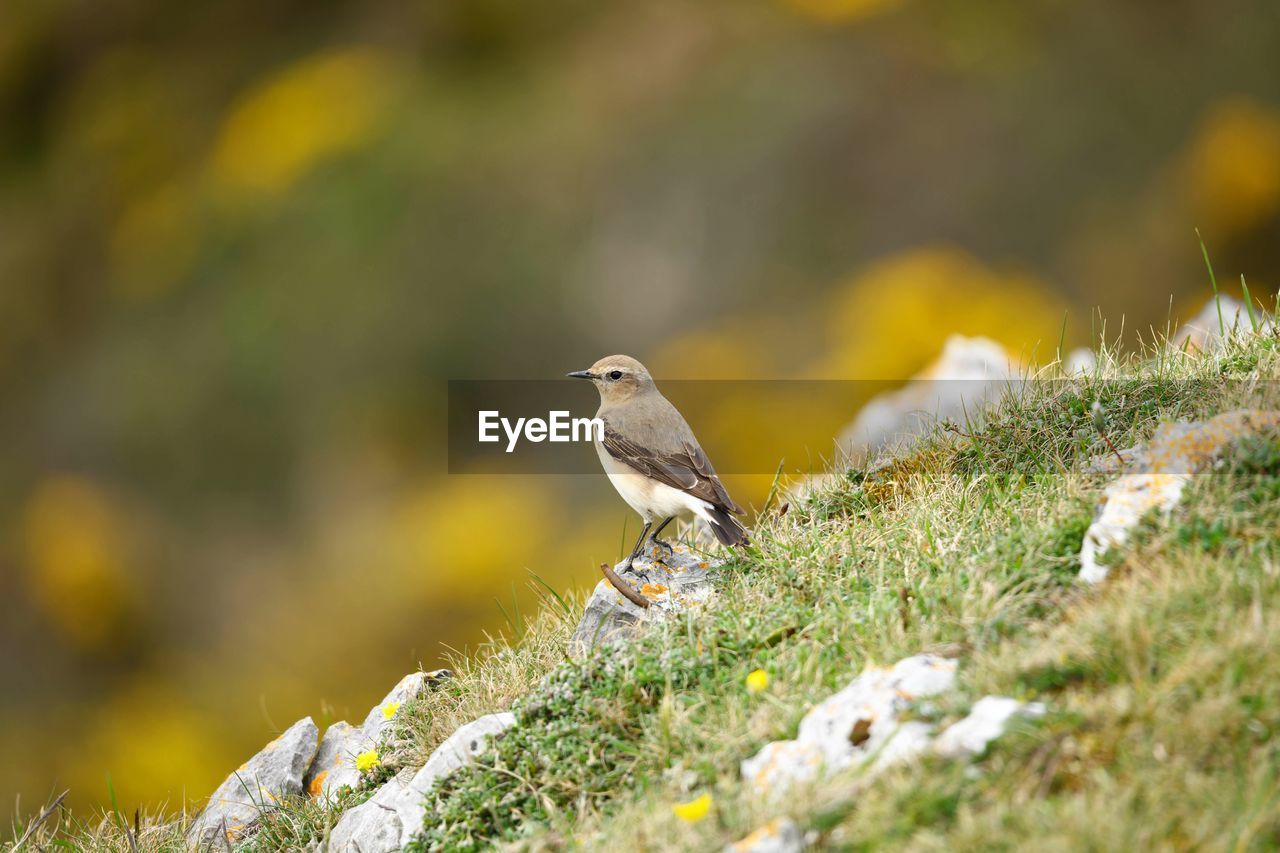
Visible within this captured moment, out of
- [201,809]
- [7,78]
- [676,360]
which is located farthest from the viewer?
[7,78]

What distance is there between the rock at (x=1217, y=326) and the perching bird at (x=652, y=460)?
10.8ft

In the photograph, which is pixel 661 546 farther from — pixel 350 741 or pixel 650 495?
pixel 350 741

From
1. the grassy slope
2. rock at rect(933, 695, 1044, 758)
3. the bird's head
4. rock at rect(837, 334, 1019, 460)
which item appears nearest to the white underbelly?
the grassy slope

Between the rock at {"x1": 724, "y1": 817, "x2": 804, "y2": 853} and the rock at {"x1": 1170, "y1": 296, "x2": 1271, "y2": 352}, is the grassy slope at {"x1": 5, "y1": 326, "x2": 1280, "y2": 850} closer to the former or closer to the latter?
the rock at {"x1": 724, "y1": 817, "x2": 804, "y2": 853}

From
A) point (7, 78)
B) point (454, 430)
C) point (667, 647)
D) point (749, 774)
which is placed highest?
point (7, 78)

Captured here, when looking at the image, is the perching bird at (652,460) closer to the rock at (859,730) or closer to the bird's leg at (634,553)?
the bird's leg at (634,553)

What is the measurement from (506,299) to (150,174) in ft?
35.7

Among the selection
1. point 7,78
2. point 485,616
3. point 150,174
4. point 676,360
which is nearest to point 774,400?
point 676,360

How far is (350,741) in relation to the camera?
23.7 feet

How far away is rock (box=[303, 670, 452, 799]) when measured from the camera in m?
6.85

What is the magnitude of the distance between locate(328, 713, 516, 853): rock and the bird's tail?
1.81m

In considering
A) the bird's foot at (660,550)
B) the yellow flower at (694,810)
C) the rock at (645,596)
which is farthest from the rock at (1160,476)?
the bird's foot at (660,550)

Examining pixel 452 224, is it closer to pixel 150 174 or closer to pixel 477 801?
pixel 150 174

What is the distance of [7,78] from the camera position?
27688 millimetres
